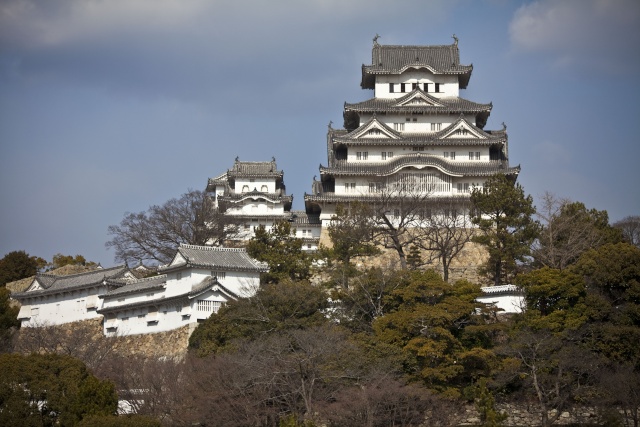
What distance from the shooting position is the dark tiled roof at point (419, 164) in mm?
50125

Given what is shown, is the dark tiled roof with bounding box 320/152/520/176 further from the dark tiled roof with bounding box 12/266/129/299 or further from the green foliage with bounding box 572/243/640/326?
the green foliage with bounding box 572/243/640/326

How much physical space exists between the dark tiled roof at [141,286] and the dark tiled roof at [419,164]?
501 inches

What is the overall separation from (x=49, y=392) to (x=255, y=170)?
33.6 metres

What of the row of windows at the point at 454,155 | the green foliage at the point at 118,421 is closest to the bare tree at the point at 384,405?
the green foliage at the point at 118,421

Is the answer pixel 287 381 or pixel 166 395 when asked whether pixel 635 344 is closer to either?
pixel 287 381

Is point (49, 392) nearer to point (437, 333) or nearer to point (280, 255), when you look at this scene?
point (437, 333)

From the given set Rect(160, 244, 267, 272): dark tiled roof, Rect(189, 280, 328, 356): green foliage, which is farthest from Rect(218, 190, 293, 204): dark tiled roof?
Rect(189, 280, 328, 356): green foliage

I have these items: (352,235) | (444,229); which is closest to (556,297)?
(352,235)

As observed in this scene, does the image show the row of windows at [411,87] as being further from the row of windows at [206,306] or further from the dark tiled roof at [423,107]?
the row of windows at [206,306]

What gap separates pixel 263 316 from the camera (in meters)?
33.5

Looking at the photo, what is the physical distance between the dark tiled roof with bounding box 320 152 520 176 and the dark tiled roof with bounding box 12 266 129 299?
40.1 ft

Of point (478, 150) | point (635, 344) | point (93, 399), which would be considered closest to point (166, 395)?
point (93, 399)

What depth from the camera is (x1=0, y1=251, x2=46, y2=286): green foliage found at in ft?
166

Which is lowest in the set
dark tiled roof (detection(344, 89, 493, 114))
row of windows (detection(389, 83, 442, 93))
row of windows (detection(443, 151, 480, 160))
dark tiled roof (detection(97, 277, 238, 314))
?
dark tiled roof (detection(97, 277, 238, 314))
